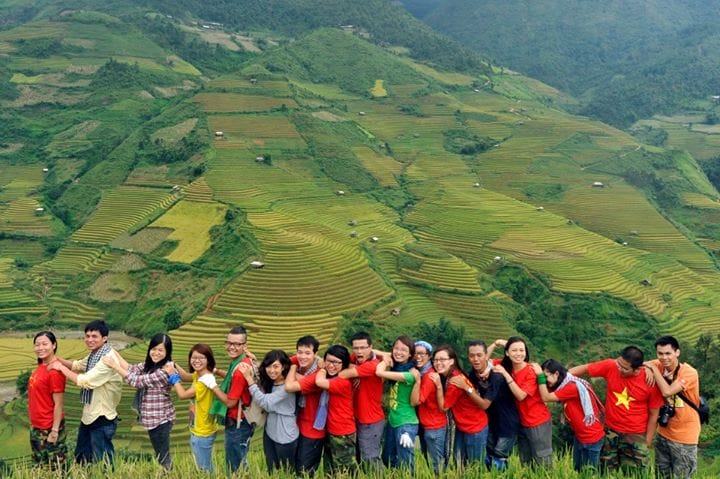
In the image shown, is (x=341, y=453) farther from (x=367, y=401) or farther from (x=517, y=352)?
(x=517, y=352)

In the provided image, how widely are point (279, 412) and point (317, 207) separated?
33862 mm

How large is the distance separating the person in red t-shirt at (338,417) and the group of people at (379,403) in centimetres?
1

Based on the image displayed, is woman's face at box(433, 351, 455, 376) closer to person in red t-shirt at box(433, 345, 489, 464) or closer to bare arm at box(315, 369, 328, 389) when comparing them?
person in red t-shirt at box(433, 345, 489, 464)

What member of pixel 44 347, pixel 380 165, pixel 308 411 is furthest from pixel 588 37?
pixel 44 347

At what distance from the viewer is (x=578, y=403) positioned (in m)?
5.86

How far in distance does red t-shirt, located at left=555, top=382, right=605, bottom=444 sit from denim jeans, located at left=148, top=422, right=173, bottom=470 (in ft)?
12.9

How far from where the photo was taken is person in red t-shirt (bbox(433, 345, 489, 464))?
5770 millimetres

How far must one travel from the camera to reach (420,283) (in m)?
30.5

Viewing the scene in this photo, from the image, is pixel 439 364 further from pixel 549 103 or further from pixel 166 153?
pixel 549 103

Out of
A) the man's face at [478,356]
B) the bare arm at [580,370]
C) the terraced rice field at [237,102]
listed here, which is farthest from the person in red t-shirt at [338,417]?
the terraced rice field at [237,102]

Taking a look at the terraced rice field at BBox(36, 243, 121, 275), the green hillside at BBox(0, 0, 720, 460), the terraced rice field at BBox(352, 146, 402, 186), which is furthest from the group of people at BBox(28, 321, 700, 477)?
the terraced rice field at BBox(352, 146, 402, 186)

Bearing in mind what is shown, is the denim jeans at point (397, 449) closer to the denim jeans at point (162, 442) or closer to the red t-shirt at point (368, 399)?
the red t-shirt at point (368, 399)

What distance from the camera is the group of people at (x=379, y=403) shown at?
5.70 m

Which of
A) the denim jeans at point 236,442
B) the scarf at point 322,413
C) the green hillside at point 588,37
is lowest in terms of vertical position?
the green hillside at point 588,37
